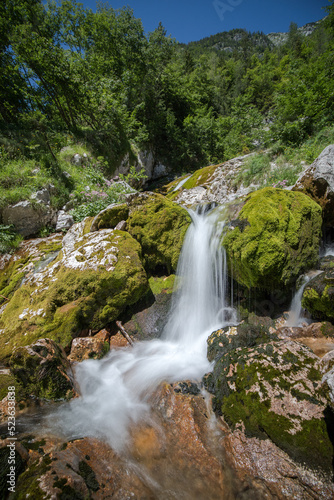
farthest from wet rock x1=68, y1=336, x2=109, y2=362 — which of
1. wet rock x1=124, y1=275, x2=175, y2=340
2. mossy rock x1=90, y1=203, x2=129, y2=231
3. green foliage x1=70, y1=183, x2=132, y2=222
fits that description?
green foliage x1=70, y1=183, x2=132, y2=222

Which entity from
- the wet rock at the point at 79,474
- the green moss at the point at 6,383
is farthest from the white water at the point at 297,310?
the green moss at the point at 6,383

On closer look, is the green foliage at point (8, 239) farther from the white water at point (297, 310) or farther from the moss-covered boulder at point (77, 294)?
the white water at point (297, 310)

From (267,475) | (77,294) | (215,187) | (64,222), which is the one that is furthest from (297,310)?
(64,222)

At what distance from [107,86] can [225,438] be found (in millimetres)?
16615

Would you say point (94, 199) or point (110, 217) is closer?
point (110, 217)

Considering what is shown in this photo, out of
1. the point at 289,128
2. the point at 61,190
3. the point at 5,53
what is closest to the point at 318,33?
the point at 289,128

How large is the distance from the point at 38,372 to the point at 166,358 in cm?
266

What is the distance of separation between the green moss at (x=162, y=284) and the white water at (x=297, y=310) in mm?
3244

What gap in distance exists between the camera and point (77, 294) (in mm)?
5125

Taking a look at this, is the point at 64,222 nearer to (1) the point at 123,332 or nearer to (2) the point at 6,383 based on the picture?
(1) the point at 123,332

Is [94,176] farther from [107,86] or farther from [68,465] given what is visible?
[68,465]

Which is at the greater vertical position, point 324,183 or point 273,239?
point 324,183

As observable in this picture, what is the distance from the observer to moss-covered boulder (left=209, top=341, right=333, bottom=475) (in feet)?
7.57

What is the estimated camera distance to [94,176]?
9789 millimetres
